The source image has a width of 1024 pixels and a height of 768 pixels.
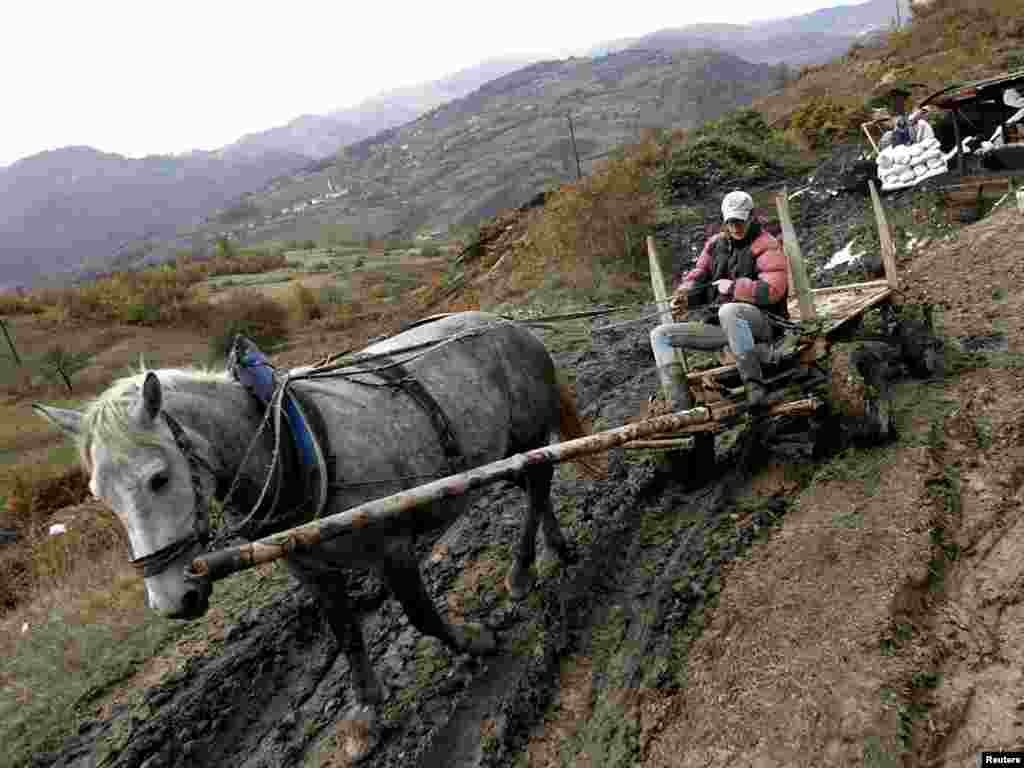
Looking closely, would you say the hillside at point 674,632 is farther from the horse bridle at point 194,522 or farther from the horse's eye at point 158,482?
the horse's eye at point 158,482

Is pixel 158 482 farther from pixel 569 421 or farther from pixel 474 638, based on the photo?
pixel 569 421

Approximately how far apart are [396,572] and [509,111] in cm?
15560

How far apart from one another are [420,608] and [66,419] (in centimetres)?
195

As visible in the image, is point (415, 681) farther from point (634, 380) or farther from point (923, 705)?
point (634, 380)

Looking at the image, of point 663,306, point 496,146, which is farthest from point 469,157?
point 663,306

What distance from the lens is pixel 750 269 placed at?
484cm

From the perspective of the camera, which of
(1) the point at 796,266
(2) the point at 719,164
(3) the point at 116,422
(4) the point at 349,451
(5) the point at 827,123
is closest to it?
(3) the point at 116,422

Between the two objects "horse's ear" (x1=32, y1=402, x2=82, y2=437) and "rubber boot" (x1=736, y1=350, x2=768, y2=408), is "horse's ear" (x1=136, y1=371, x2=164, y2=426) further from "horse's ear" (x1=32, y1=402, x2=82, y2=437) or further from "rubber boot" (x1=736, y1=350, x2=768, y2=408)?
"rubber boot" (x1=736, y1=350, x2=768, y2=408)

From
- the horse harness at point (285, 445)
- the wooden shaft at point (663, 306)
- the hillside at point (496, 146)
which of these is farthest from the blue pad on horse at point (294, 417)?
the hillside at point (496, 146)

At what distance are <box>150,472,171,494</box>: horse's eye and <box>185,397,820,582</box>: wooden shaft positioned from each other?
333mm

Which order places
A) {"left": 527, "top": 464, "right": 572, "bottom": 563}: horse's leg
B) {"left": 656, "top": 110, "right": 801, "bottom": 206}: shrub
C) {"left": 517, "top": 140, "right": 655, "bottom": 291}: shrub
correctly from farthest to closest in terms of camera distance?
{"left": 656, "top": 110, "right": 801, "bottom": 206}: shrub < {"left": 517, "top": 140, "right": 655, "bottom": 291}: shrub < {"left": 527, "top": 464, "right": 572, "bottom": 563}: horse's leg

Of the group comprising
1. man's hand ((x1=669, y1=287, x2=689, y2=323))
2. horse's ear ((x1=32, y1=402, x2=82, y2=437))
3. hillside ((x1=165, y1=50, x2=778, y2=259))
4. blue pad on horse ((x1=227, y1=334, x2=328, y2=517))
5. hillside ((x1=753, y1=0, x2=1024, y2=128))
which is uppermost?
hillside ((x1=165, y1=50, x2=778, y2=259))

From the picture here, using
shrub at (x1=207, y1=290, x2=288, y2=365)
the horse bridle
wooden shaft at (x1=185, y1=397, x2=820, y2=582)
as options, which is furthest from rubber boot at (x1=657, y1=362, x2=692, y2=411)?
shrub at (x1=207, y1=290, x2=288, y2=365)

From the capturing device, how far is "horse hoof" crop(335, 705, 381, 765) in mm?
3418
